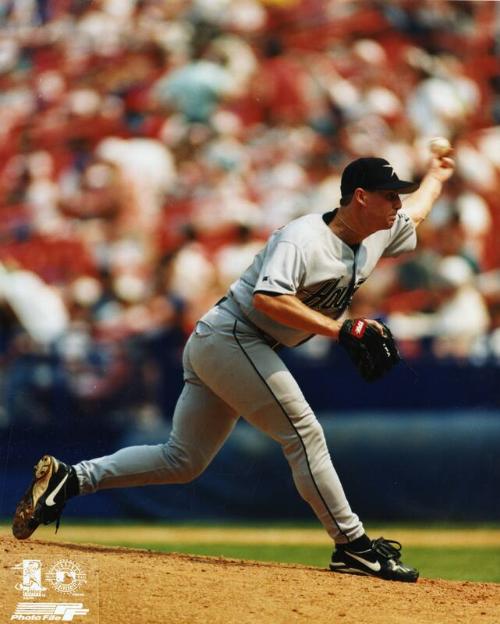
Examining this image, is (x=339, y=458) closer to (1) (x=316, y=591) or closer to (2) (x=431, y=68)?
(2) (x=431, y=68)

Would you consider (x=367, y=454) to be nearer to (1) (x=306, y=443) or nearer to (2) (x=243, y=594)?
(1) (x=306, y=443)

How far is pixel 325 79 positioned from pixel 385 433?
271 centimetres

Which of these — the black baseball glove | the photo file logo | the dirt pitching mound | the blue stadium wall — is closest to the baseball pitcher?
the black baseball glove

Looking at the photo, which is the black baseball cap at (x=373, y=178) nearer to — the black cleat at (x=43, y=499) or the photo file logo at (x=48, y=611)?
the black cleat at (x=43, y=499)

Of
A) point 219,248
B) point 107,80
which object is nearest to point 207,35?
point 107,80

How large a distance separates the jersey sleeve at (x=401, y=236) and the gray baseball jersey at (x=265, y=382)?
0.26ft

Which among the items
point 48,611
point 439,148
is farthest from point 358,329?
point 48,611

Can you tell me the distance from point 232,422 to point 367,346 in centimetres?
57

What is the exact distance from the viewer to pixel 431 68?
26.3 feet

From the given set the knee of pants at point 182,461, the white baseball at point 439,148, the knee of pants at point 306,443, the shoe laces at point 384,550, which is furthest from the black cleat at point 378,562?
the white baseball at point 439,148

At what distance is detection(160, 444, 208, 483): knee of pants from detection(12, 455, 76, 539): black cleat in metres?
0.31

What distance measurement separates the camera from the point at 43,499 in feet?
11.1

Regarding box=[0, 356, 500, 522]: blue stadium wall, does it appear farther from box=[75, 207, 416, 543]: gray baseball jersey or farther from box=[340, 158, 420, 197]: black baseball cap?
box=[340, 158, 420, 197]: black baseball cap

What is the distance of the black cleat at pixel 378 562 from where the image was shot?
130 inches
